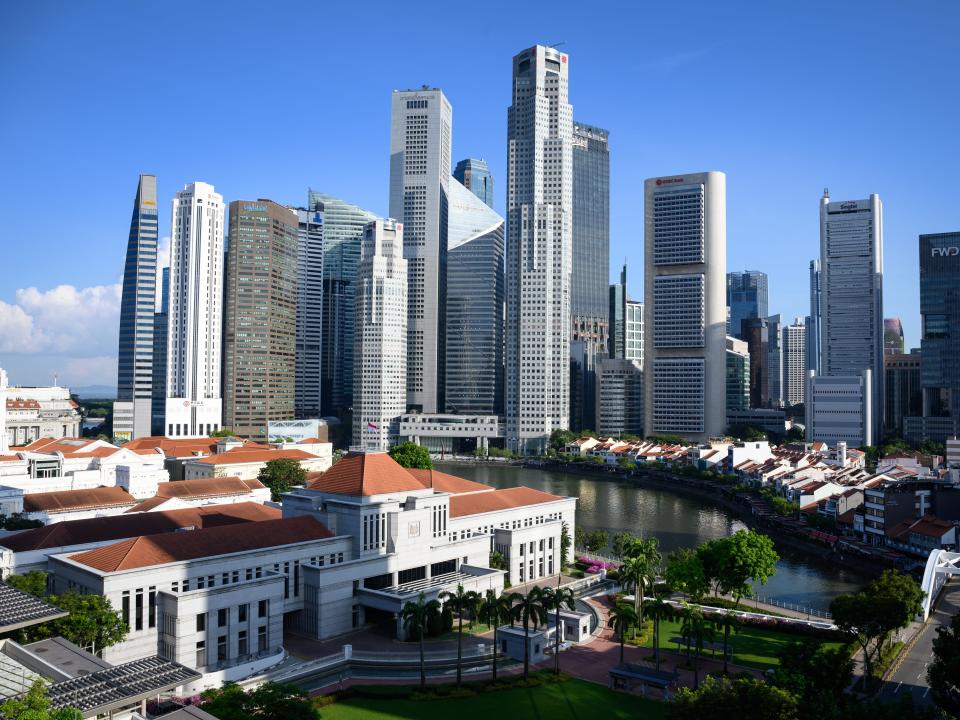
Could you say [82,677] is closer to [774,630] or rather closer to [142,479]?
[774,630]

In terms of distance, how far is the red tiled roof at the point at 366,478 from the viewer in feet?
167

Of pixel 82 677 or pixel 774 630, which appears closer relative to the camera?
pixel 82 677

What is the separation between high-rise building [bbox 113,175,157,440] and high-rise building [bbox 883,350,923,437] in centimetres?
16170

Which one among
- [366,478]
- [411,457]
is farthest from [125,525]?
[411,457]

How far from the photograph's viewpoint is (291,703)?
2905 cm

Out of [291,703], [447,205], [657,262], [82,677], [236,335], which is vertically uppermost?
[447,205]

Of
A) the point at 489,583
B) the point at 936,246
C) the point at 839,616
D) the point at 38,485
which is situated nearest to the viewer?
the point at 839,616

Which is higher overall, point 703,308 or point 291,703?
point 703,308

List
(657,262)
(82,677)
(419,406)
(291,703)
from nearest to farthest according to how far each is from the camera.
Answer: (82,677) → (291,703) → (657,262) → (419,406)

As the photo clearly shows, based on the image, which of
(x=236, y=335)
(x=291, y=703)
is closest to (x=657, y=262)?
(x=236, y=335)

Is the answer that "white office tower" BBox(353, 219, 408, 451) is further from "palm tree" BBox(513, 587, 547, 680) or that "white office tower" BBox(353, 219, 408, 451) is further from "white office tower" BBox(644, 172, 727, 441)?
"palm tree" BBox(513, 587, 547, 680)

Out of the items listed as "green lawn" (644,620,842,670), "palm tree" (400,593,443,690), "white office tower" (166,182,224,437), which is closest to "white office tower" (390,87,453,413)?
"white office tower" (166,182,224,437)

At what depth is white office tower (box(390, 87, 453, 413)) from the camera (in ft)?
604

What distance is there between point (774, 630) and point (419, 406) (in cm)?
14195
